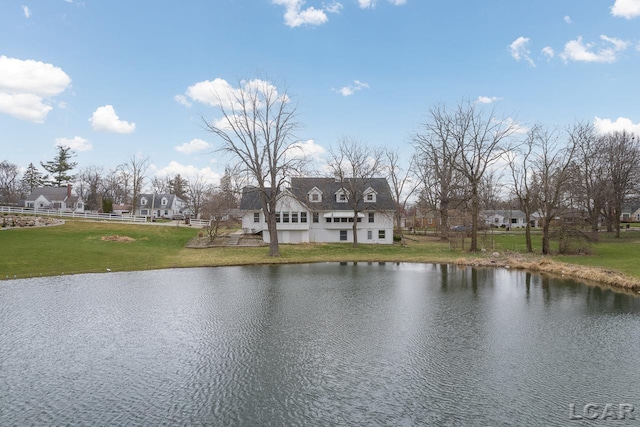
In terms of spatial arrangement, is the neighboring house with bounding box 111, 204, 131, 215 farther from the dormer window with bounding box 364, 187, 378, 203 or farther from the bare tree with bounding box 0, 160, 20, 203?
the dormer window with bounding box 364, 187, 378, 203

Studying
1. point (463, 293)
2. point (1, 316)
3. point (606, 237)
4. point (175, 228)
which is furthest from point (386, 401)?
point (606, 237)

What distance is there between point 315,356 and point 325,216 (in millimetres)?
30108

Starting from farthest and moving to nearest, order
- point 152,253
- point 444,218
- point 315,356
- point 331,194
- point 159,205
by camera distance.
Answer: point 159,205
point 444,218
point 331,194
point 152,253
point 315,356

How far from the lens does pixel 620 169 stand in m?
44.9

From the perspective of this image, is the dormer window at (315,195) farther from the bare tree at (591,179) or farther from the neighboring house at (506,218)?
the neighboring house at (506,218)

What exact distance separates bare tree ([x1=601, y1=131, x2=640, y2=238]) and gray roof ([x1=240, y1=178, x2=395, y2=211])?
2504 centimetres

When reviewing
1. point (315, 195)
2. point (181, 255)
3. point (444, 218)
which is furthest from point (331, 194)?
point (181, 255)

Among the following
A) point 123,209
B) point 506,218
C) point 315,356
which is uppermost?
point 123,209

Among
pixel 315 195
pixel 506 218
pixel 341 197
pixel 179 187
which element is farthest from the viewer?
pixel 179 187

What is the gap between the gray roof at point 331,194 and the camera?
40.1 meters

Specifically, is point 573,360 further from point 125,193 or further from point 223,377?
point 125,193

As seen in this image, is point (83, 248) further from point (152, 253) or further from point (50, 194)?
point (50, 194)

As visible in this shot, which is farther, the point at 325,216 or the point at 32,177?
the point at 32,177

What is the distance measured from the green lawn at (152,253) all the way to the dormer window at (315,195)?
6136 millimetres
